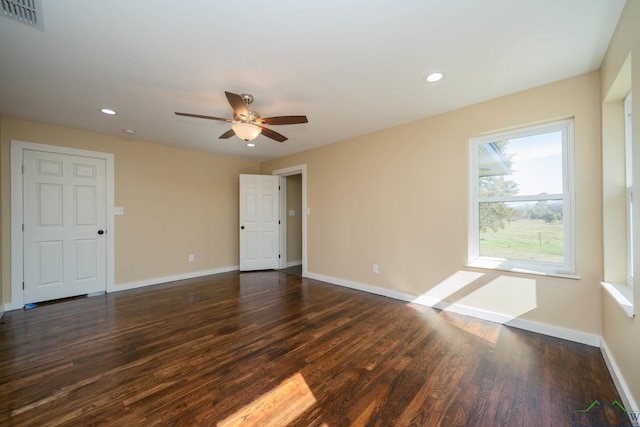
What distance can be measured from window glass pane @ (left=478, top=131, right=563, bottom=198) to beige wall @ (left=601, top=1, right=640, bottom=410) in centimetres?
42

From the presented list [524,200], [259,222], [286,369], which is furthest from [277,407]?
[259,222]

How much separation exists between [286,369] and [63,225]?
3.99 meters

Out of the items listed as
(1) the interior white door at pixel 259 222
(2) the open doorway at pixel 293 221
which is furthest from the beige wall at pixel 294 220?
(1) the interior white door at pixel 259 222

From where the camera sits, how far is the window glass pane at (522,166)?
2.48 m

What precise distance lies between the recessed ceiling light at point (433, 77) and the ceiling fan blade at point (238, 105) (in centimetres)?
172

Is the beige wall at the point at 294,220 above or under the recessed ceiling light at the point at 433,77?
under

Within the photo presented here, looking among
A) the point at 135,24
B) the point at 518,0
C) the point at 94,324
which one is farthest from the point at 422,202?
the point at 94,324

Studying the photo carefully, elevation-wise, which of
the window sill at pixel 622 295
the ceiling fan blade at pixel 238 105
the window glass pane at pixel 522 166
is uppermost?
the ceiling fan blade at pixel 238 105

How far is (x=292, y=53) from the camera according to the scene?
1948mm

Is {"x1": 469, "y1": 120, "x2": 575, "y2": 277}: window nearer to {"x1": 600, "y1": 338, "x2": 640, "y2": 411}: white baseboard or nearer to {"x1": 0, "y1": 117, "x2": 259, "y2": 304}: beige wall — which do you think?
{"x1": 600, "y1": 338, "x2": 640, "y2": 411}: white baseboard

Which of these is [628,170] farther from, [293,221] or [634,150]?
[293,221]

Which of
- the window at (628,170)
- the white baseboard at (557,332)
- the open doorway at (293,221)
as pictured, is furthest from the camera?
the open doorway at (293,221)

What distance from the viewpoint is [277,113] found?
3.04 m

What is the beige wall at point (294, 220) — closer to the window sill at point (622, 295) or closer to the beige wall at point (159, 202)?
the beige wall at point (159, 202)
